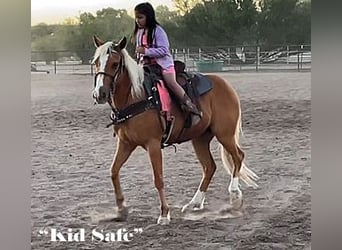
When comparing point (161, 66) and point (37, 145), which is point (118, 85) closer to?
point (161, 66)

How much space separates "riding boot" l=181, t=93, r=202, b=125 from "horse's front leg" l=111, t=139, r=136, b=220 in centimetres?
22

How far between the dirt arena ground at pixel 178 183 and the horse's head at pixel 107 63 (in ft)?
0.21

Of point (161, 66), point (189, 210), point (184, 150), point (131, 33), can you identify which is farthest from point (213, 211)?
point (131, 33)

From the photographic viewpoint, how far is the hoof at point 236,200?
2.13 m

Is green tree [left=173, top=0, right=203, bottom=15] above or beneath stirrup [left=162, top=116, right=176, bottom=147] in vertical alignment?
above

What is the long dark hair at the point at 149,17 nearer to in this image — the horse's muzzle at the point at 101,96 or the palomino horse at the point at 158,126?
the palomino horse at the point at 158,126

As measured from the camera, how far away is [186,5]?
2107 mm

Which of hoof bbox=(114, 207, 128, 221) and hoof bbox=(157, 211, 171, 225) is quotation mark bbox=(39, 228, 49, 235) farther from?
hoof bbox=(157, 211, 171, 225)

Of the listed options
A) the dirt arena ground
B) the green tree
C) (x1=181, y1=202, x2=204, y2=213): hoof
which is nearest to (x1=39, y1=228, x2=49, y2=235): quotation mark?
the dirt arena ground

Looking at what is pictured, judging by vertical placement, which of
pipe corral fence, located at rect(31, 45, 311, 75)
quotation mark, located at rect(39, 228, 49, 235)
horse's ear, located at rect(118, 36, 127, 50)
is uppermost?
horse's ear, located at rect(118, 36, 127, 50)

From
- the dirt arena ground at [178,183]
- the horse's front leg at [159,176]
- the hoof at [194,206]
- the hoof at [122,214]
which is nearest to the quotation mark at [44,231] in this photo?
the dirt arena ground at [178,183]

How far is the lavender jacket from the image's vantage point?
82.0 inches

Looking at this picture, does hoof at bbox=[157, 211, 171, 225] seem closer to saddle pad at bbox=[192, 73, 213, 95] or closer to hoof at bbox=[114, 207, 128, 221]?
hoof at bbox=[114, 207, 128, 221]

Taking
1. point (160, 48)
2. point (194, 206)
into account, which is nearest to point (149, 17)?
point (160, 48)
